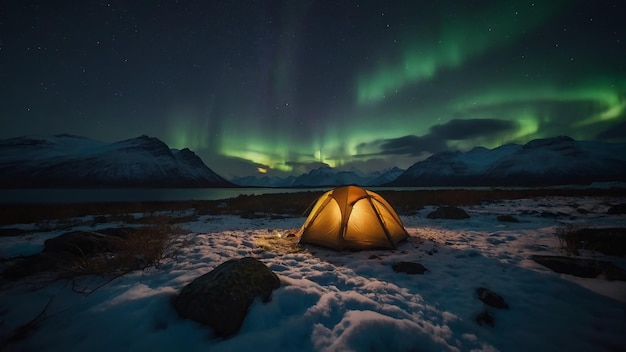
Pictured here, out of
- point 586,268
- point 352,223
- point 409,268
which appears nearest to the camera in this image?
point 586,268

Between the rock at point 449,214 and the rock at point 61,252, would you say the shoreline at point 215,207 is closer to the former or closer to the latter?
the rock at point 449,214

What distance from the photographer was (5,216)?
17.5 meters

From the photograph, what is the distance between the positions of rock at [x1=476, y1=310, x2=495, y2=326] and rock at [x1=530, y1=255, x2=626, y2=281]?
3.29 m

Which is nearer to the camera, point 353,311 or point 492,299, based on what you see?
point 353,311

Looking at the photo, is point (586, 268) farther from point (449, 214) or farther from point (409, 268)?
point (449, 214)

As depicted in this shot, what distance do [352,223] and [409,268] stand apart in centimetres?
254

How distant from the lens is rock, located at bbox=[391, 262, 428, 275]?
588cm

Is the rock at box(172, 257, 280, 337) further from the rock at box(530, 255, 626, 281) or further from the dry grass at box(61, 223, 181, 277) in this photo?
the rock at box(530, 255, 626, 281)

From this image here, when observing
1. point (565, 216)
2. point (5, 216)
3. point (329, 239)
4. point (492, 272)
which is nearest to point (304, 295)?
point (329, 239)

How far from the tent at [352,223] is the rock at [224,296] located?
150 inches

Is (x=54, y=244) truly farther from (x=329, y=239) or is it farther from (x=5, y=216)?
(x=5, y=216)

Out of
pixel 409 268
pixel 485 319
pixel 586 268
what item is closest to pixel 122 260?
pixel 409 268

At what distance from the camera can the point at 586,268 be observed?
17.3ft

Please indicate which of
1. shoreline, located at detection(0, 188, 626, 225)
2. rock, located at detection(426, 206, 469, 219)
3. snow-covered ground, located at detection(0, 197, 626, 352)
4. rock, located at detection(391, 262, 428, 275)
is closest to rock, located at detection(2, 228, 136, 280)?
snow-covered ground, located at detection(0, 197, 626, 352)
